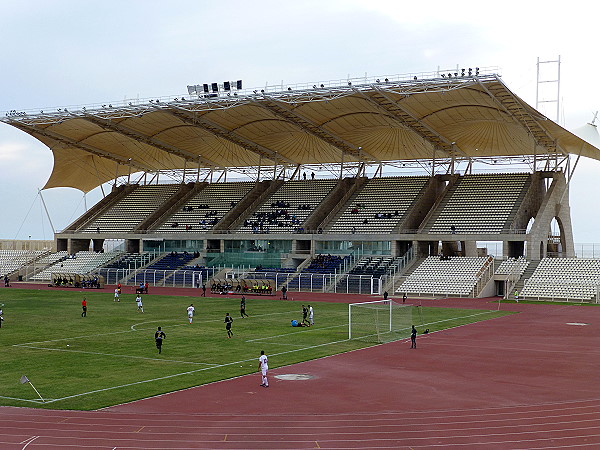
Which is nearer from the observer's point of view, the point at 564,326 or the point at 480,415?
the point at 480,415

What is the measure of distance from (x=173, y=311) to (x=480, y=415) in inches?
1328

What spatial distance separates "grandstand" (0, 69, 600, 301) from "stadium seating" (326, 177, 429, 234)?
229mm

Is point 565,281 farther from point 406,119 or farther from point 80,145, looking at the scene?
point 80,145

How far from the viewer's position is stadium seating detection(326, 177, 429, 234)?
7944 cm

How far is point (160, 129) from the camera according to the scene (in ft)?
274

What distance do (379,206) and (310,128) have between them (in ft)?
39.4

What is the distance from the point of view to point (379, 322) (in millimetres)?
40844

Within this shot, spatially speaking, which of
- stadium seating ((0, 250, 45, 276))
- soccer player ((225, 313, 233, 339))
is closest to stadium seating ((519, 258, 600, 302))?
soccer player ((225, 313, 233, 339))

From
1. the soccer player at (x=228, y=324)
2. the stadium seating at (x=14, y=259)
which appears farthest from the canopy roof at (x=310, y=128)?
the soccer player at (x=228, y=324)

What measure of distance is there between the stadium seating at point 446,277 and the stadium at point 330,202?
0.65 feet

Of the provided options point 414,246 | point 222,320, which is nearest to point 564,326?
point 222,320

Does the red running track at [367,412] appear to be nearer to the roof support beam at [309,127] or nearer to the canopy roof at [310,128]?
the canopy roof at [310,128]

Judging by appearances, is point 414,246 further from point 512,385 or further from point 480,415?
point 480,415

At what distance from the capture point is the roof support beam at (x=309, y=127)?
230 feet
